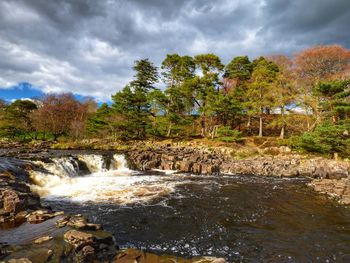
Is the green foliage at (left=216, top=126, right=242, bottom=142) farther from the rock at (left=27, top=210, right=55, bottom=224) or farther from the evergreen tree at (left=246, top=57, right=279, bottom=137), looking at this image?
the rock at (left=27, top=210, right=55, bottom=224)

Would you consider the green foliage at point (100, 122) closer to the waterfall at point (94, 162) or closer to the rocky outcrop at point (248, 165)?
the rocky outcrop at point (248, 165)

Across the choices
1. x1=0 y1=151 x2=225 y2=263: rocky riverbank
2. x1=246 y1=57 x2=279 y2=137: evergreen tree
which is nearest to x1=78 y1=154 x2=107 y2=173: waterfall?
x1=0 y1=151 x2=225 y2=263: rocky riverbank

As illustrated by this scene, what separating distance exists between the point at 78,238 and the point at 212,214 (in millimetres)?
6416

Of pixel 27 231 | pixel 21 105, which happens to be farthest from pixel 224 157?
pixel 21 105

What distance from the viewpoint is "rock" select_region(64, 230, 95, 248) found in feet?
20.0

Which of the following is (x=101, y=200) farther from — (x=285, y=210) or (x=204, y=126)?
(x=204, y=126)

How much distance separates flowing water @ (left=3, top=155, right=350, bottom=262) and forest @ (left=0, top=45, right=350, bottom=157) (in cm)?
1305

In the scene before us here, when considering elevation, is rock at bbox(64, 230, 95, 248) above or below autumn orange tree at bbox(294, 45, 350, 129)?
below

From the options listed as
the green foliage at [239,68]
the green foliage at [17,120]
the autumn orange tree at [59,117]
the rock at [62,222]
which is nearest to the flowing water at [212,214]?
the rock at [62,222]

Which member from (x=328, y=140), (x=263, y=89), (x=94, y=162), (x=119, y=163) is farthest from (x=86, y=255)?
(x=263, y=89)

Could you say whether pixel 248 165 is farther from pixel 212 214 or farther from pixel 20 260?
pixel 20 260

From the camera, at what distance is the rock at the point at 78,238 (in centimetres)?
611

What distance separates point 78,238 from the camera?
20.5 feet

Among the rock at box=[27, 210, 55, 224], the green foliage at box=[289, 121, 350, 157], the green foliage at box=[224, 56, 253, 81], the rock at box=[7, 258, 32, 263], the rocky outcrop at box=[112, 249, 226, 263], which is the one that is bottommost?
the rocky outcrop at box=[112, 249, 226, 263]
